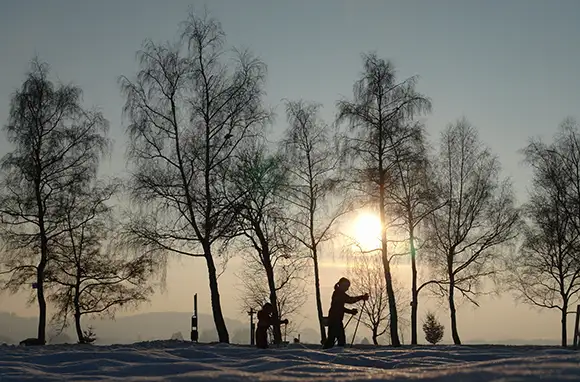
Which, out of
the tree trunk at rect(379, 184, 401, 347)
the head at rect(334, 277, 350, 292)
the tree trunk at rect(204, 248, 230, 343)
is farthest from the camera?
the tree trunk at rect(379, 184, 401, 347)

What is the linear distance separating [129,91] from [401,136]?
34.1ft

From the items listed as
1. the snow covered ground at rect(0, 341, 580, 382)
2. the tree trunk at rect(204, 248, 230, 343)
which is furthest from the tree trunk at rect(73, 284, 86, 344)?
the snow covered ground at rect(0, 341, 580, 382)

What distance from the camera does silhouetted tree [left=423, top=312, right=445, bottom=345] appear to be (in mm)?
62688

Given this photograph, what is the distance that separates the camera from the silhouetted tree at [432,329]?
6269 centimetres

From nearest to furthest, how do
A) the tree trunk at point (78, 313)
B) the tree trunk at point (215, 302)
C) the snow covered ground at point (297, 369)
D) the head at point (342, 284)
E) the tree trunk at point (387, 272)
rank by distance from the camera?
the snow covered ground at point (297, 369) < the head at point (342, 284) < the tree trunk at point (215, 302) < the tree trunk at point (387, 272) < the tree trunk at point (78, 313)

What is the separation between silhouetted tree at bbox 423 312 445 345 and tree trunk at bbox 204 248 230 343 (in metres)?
40.3

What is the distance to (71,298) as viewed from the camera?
3606 cm

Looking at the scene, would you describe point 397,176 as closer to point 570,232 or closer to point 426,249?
point 426,249

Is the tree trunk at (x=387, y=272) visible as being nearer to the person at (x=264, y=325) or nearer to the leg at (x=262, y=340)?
the person at (x=264, y=325)

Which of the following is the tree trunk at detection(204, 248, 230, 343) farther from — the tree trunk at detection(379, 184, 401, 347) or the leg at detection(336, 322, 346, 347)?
the leg at detection(336, 322, 346, 347)

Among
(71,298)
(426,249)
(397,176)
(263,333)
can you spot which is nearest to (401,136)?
(397,176)

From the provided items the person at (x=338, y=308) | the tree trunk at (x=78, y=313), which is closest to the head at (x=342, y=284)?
the person at (x=338, y=308)

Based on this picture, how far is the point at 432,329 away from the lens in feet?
208

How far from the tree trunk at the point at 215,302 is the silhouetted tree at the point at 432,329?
40.3m
